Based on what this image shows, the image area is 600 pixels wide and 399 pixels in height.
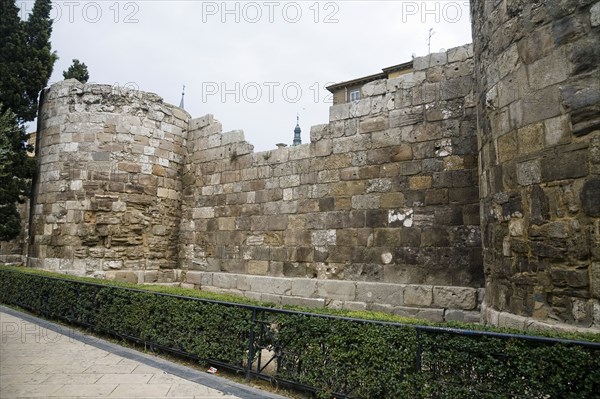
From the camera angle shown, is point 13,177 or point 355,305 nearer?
point 355,305

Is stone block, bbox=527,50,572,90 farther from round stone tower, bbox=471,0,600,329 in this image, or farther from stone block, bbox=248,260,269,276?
stone block, bbox=248,260,269,276

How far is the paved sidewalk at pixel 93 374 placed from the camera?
411 centimetres

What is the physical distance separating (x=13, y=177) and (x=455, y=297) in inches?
500

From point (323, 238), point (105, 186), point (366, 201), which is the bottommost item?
point (323, 238)

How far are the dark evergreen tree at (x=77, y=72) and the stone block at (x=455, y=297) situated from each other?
1470 cm

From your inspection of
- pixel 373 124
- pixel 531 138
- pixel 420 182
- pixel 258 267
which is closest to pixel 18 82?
pixel 258 267

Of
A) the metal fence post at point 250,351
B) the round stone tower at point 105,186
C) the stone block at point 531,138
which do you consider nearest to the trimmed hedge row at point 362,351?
the metal fence post at point 250,351

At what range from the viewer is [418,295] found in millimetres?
7242

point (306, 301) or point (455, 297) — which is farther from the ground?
point (455, 297)

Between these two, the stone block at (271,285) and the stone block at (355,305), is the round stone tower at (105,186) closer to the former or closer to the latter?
the stone block at (271,285)

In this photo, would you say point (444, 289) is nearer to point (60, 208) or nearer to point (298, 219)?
point (298, 219)

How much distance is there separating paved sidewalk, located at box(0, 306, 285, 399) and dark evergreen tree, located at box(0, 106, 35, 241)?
6879 mm

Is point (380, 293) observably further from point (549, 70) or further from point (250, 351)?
point (549, 70)

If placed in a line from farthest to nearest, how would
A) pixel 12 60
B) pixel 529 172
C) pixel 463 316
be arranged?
pixel 12 60
pixel 463 316
pixel 529 172
